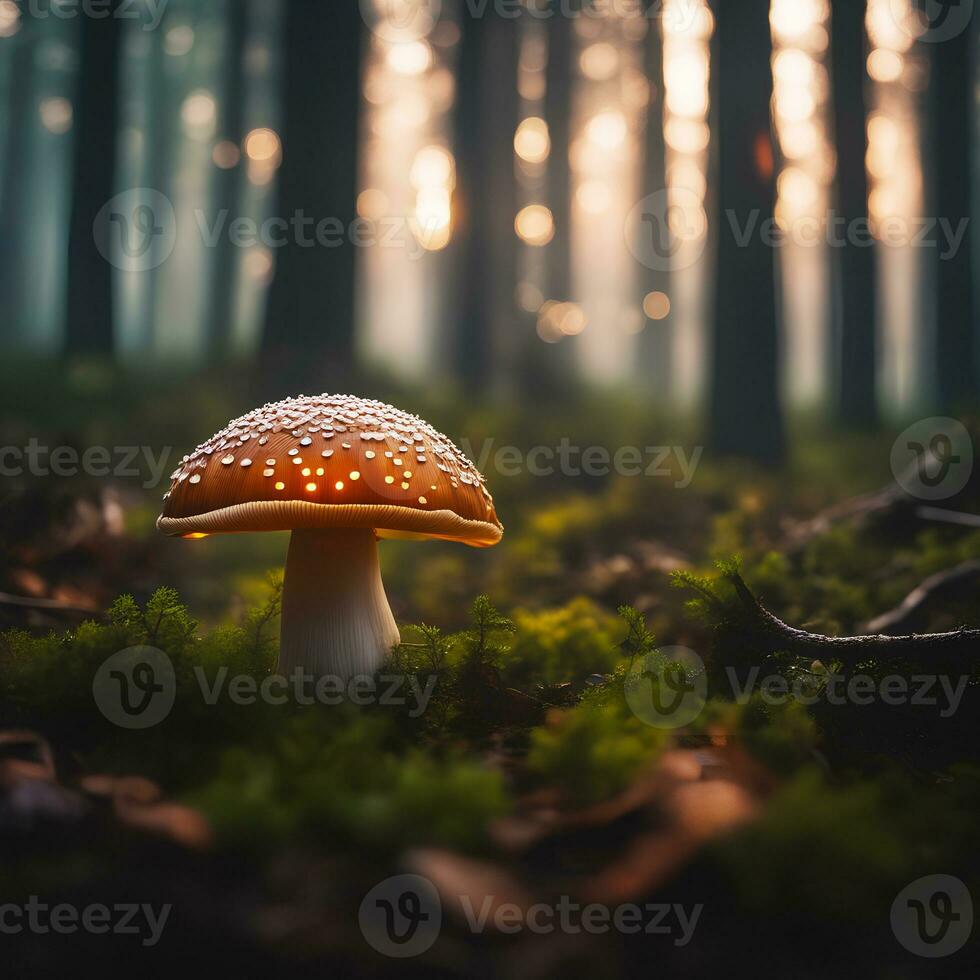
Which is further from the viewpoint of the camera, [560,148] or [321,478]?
[560,148]

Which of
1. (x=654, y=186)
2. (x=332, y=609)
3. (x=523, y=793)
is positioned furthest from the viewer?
(x=654, y=186)

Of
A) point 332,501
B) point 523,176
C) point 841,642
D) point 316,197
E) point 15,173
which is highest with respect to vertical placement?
point 15,173

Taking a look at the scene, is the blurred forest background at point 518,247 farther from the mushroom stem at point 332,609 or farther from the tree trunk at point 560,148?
the mushroom stem at point 332,609

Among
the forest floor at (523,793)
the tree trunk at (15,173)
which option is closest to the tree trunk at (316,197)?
the forest floor at (523,793)

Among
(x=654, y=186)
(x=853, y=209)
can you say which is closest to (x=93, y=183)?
(x=853, y=209)

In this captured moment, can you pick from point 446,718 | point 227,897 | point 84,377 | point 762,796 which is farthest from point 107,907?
point 84,377

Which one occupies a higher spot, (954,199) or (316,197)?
(954,199)

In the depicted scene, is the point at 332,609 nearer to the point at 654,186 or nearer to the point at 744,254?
the point at 744,254
